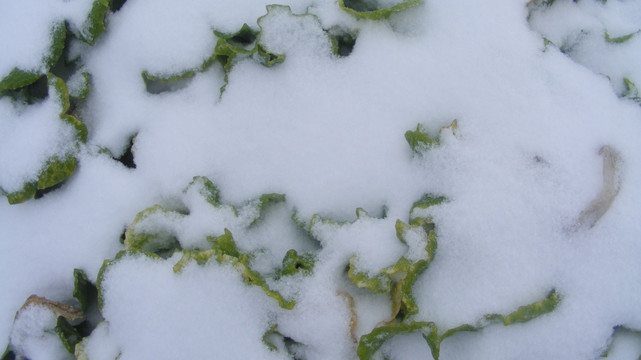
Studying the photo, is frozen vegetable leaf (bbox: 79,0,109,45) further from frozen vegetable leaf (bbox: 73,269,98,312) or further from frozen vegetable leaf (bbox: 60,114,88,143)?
frozen vegetable leaf (bbox: 73,269,98,312)

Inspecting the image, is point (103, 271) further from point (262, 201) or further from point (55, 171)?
point (262, 201)

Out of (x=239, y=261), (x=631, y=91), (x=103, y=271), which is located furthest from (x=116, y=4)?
(x=631, y=91)

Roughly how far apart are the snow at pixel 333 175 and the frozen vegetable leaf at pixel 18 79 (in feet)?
0.13

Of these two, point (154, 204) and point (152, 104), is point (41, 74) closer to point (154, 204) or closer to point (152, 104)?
point (152, 104)

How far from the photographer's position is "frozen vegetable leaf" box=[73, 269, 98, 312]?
64.7 inches

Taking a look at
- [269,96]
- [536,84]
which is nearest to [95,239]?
[269,96]

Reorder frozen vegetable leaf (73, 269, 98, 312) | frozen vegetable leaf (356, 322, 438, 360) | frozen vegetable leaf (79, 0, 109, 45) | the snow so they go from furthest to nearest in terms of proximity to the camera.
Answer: frozen vegetable leaf (79, 0, 109, 45), frozen vegetable leaf (73, 269, 98, 312), the snow, frozen vegetable leaf (356, 322, 438, 360)

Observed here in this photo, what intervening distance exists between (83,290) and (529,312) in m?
1.34

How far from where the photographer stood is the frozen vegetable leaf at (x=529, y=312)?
147 cm

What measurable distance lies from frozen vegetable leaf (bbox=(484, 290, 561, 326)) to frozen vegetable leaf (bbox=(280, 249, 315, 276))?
52 centimetres

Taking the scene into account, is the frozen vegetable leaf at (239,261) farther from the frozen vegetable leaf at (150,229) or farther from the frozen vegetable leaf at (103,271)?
the frozen vegetable leaf at (103,271)

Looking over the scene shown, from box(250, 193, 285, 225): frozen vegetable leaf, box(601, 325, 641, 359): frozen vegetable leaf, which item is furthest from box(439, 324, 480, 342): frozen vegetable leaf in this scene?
box(250, 193, 285, 225): frozen vegetable leaf

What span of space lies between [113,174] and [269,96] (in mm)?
579

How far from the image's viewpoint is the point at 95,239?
1717 millimetres
